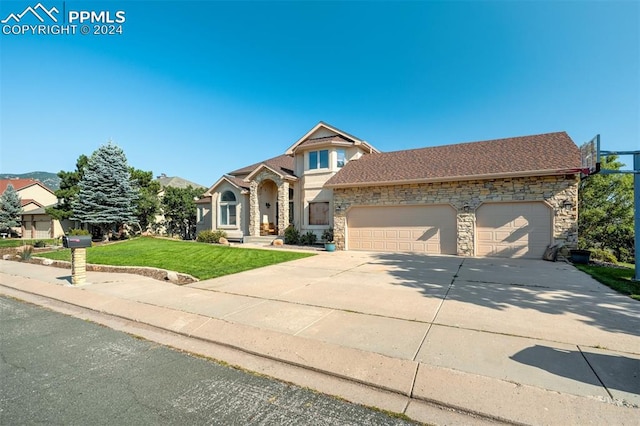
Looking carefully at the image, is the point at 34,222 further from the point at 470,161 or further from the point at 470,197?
the point at 470,161

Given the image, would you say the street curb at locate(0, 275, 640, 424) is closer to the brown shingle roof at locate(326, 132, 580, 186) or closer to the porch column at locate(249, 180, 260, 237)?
the brown shingle roof at locate(326, 132, 580, 186)

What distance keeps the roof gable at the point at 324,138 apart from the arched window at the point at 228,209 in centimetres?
567

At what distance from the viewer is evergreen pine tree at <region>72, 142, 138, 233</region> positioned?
2061 centimetres

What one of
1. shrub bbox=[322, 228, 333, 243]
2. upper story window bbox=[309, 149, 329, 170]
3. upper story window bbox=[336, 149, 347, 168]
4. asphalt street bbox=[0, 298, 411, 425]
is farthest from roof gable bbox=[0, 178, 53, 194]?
asphalt street bbox=[0, 298, 411, 425]

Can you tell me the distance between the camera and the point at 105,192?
69.4 feet

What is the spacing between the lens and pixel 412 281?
25.6 ft

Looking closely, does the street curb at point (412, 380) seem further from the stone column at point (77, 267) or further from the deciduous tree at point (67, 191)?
the deciduous tree at point (67, 191)

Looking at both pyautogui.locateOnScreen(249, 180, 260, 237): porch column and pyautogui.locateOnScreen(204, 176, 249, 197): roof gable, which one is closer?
pyautogui.locateOnScreen(249, 180, 260, 237): porch column

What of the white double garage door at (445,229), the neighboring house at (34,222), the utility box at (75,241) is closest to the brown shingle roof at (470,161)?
the white double garage door at (445,229)

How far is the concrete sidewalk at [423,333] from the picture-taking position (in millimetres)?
2844

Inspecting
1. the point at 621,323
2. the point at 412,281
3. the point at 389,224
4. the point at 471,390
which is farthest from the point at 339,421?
the point at 389,224

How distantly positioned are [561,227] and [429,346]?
37.9 feet

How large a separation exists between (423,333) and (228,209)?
64.9 ft

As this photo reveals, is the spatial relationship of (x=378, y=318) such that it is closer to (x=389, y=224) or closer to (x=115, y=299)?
(x=115, y=299)
